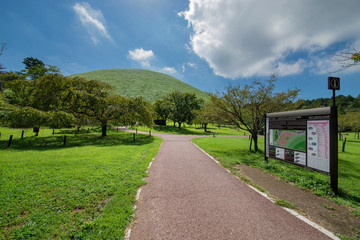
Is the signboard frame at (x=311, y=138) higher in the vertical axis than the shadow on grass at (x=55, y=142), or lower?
higher

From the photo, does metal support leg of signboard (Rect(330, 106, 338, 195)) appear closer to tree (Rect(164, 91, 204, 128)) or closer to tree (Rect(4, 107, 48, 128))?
tree (Rect(4, 107, 48, 128))

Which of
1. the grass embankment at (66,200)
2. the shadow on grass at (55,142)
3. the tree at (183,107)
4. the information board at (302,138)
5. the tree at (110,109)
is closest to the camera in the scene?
the grass embankment at (66,200)

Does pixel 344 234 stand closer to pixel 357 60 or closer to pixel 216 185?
pixel 216 185

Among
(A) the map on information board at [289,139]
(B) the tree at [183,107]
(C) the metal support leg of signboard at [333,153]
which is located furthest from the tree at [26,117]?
(B) the tree at [183,107]

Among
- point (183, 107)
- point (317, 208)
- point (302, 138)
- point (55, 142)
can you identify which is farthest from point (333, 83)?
point (183, 107)

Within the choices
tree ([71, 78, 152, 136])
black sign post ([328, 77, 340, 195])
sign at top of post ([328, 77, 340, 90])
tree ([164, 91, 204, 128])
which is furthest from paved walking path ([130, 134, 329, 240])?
tree ([164, 91, 204, 128])

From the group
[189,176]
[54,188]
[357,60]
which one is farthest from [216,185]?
[357,60]

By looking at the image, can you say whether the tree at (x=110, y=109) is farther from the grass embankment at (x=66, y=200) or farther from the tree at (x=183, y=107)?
the tree at (x=183, y=107)

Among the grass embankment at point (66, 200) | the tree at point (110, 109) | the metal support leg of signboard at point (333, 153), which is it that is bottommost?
the grass embankment at point (66, 200)

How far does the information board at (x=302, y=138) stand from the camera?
5.24 metres

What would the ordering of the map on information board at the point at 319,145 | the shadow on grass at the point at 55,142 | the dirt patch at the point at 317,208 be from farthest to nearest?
the shadow on grass at the point at 55,142
the map on information board at the point at 319,145
the dirt patch at the point at 317,208

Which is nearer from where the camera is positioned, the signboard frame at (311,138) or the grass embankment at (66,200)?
the grass embankment at (66,200)

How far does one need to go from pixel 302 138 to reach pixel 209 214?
5.83 meters

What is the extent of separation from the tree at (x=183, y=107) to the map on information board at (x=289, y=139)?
29.5 metres
